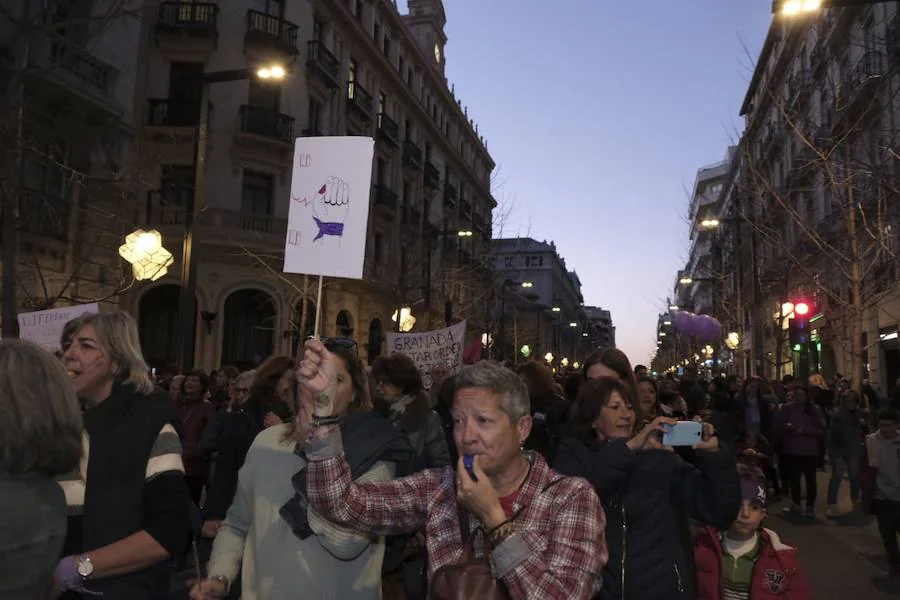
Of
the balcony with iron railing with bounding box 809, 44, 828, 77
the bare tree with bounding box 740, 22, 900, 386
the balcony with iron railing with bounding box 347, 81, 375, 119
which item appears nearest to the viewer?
the bare tree with bounding box 740, 22, 900, 386

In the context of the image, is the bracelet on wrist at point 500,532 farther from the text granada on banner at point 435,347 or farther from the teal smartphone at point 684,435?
the text granada on banner at point 435,347

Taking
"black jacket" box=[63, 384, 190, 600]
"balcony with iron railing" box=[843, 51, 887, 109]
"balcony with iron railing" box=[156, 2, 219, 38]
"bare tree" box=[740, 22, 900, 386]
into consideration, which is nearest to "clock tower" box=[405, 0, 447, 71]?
"bare tree" box=[740, 22, 900, 386]

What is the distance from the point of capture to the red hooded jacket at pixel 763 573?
3.33 metres

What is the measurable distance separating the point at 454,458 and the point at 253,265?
20.2m

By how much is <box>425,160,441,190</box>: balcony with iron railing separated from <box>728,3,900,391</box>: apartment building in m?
16.7

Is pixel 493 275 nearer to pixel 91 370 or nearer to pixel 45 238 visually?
pixel 45 238

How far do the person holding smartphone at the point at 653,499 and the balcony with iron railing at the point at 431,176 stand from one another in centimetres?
3707

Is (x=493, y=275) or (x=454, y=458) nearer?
(x=454, y=458)

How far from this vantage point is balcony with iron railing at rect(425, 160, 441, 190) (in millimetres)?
39531

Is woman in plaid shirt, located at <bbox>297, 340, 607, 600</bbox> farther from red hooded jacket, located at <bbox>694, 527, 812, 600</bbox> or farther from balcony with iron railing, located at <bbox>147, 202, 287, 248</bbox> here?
balcony with iron railing, located at <bbox>147, 202, 287, 248</bbox>

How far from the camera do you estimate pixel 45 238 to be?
16.4 meters

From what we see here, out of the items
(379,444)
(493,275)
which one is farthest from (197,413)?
(493,275)

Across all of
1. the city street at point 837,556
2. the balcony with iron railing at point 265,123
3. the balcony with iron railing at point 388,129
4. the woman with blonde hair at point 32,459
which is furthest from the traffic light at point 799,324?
the balcony with iron railing at point 388,129

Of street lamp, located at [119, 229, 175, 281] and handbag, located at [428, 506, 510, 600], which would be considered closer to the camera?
handbag, located at [428, 506, 510, 600]
